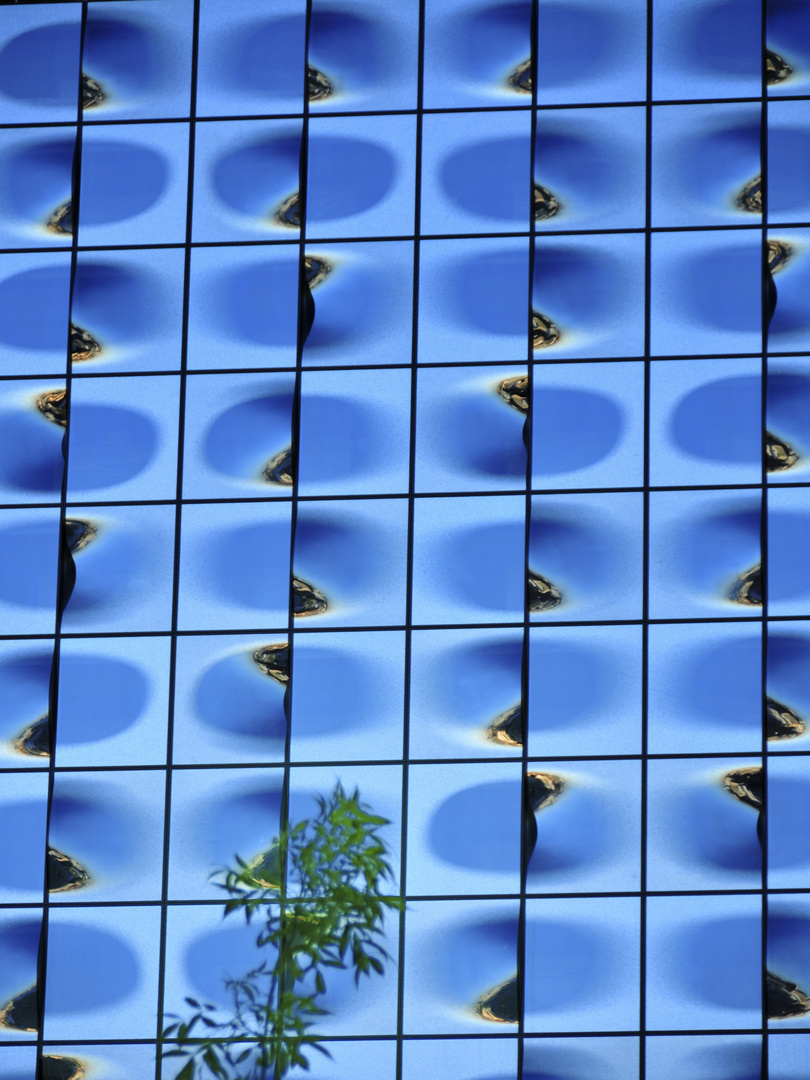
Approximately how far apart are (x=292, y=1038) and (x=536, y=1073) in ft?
2.10

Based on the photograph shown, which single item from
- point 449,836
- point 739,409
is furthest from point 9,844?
point 739,409

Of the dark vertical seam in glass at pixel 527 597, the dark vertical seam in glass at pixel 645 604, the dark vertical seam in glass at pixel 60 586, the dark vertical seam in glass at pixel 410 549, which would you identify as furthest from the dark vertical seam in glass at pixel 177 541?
the dark vertical seam in glass at pixel 645 604

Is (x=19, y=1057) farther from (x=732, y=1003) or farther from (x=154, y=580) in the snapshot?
(x=732, y=1003)

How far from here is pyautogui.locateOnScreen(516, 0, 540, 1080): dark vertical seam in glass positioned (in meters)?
3.52

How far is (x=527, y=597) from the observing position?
3646 mm

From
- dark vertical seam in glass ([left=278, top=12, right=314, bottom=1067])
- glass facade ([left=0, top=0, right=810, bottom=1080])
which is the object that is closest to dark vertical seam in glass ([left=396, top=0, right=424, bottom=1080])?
glass facade ([left=0, top=0, right=810, bottom=1080])

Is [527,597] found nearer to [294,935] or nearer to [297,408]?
[297,408]

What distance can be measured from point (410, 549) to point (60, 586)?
982 millimetres

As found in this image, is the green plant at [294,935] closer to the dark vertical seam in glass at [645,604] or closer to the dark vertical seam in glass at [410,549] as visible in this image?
the dark vertical seam in glass at [410,549]

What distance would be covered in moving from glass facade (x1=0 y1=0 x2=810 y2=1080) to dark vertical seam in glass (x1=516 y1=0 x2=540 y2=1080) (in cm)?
1

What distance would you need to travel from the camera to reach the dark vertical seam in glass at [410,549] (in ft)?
11.6

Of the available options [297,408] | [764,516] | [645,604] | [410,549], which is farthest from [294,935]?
[764,516]

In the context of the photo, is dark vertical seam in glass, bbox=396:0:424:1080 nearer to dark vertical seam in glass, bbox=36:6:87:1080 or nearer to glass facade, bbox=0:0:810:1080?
glass facade, bbox=0:0:810:1080

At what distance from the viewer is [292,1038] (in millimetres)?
3543
